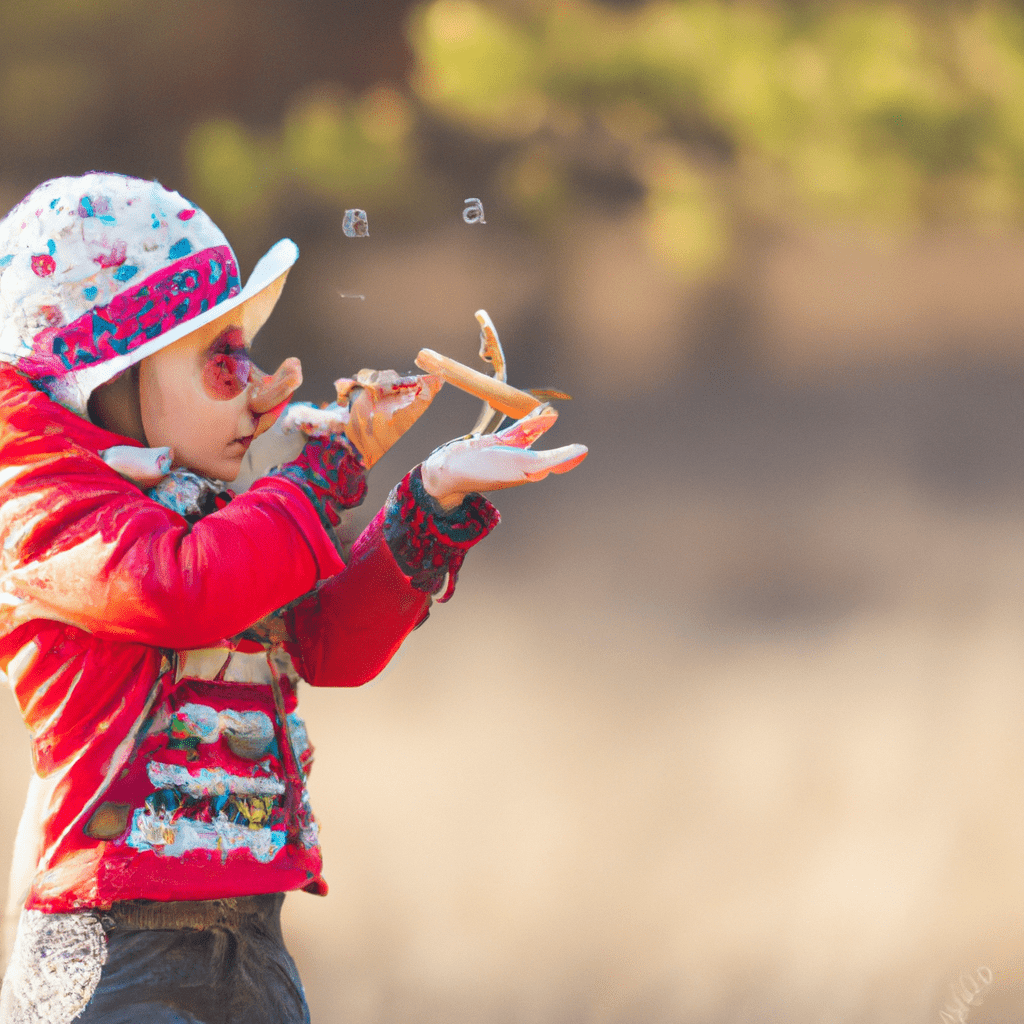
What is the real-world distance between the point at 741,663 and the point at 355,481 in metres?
1.06

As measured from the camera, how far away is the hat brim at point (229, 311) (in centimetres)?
86

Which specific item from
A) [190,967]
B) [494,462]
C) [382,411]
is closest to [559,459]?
[494,462]

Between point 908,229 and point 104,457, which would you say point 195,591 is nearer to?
point 104,457

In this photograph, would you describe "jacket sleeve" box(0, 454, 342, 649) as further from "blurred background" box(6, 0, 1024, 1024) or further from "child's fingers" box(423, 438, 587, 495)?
"blurred background" box(6, 0, 1024, 1024)

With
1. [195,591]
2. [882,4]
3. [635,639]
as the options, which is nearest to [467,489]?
[195,591]

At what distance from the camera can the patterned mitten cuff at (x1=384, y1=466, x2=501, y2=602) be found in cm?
93

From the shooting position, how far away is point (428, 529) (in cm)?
93

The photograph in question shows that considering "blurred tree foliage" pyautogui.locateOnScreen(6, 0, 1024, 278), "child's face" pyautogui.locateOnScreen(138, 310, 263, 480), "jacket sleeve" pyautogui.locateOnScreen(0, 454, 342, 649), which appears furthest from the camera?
"blurred tree foliage" pyautogui.locateOnScreen(6, 0, 1024, 278)

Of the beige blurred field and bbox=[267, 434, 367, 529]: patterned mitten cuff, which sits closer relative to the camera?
bbox=[267, 434, 367, 529]: patterned mitten cuff

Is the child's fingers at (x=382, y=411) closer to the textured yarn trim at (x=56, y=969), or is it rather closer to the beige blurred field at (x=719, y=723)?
the textured yarn trim at (x=56, y=969)

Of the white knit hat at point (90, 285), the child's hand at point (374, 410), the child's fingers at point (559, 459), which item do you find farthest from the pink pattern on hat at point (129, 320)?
the child's fingers at point (559, 459)

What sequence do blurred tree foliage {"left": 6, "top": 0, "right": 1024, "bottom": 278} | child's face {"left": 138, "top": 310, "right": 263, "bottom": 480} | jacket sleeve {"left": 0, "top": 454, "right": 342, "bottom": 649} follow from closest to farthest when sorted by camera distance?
jacket sleeve {"left": 0, "top": 454, "right": 342, "bottom": 649}
child's face {"left": 138, "top": 310, "right": 263, "bottom": 480}
blurred tree foliage {"left": 6, "top": 0, "right": 1024, "bottom": 278}

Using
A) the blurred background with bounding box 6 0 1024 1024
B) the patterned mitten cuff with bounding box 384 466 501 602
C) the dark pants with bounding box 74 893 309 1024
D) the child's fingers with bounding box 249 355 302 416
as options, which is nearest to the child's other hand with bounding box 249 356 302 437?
the child's fingers with bounding box 249 355 302 416

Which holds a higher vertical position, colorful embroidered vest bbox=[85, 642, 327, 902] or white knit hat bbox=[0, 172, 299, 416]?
white knit hat bbox=[0, 172, 299, 416]
